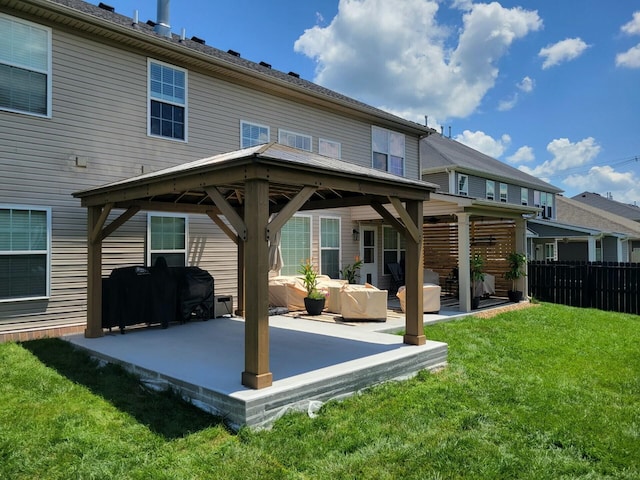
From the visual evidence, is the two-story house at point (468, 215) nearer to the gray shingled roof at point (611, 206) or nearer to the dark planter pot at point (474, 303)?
the dark planter pot at point (474, 303)

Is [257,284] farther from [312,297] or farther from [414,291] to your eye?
[312,297]

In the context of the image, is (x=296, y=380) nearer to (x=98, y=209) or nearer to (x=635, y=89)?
(x=98, y=209)

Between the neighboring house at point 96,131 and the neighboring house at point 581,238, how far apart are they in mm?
13777

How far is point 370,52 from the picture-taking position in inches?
474

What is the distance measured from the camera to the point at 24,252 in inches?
267

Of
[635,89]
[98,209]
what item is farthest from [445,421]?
[635,89]

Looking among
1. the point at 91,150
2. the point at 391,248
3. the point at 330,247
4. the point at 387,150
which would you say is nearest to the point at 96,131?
the point at 91,150

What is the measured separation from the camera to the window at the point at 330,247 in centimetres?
1159

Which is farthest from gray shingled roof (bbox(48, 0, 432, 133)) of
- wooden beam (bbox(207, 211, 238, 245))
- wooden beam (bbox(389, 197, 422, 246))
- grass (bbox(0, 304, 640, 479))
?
grass (bbox(0, 304, 640, 479))

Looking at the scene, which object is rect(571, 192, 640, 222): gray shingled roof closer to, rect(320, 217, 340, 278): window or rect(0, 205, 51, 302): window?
rect(320, 217, 340, 278): window

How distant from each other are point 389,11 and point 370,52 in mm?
1703

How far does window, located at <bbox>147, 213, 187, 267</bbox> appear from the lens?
836 cm

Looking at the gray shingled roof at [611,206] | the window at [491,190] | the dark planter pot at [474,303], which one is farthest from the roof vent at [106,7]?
the gray shingled roof at [611,206]

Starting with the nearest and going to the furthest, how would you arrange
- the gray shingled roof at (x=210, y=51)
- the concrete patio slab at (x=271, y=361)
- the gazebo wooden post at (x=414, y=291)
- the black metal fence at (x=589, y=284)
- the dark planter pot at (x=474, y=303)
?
the concrete patio slab at (x=271, y=361)
the gazebo wooden post at (x=414, y=291)
the gray shingled roof at (x=210, y=51)
the dark planter pot at (x=474, y=303)
the black metal fence at (x=589, y=284)
